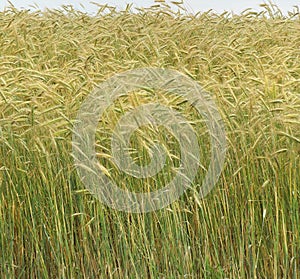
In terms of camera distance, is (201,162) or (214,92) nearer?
(201,162)

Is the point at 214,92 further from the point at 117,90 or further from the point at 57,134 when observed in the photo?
the point at 57,134

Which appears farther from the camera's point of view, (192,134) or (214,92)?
(214,92)

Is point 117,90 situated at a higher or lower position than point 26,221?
higher

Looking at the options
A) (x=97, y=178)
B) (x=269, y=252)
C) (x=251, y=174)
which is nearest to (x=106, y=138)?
(x=97, y=178)

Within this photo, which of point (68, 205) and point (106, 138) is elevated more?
point (106, 138)

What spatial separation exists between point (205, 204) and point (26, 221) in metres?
0.76

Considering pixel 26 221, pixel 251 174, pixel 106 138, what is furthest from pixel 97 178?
pixel 251 174

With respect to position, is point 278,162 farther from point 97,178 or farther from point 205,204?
point 97,178

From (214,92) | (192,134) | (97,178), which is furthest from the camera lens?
(214,92)

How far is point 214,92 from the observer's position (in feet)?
11.0

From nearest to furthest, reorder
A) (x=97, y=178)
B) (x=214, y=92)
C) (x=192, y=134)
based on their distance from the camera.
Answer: (x=97, y=178)
(x=192, y=134)
(x=214, y=92)

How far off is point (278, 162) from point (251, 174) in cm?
13

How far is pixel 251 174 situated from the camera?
2.97m

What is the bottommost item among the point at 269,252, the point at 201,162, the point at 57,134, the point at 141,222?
the point at 269,252
